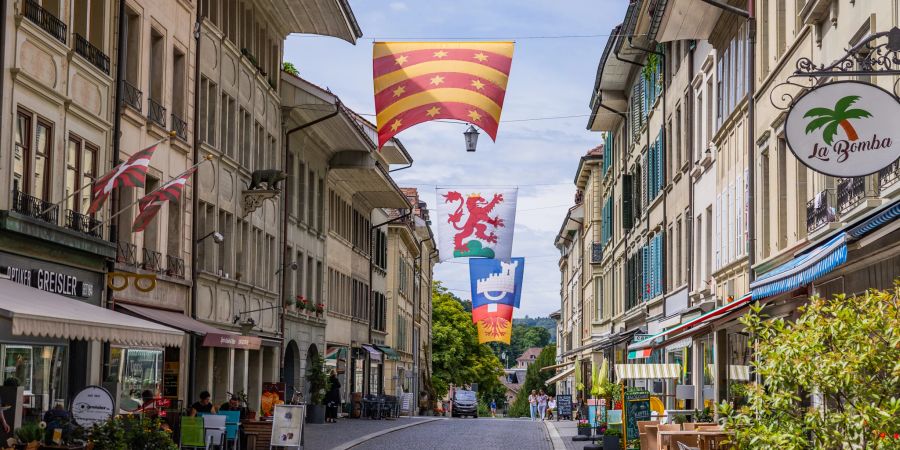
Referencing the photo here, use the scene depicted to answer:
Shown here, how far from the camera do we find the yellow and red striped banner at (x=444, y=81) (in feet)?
69.6

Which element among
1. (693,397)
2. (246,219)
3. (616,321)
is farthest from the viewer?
(616,321)

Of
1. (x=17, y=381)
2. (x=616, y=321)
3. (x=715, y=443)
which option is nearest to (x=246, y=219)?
(x=17, y=381)

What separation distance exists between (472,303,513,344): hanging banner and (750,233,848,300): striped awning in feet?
95.9

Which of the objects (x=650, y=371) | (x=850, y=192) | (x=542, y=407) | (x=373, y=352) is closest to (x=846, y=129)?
(x=850, y=192)

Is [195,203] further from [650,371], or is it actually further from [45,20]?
[650,371]

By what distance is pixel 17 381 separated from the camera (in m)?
19.3

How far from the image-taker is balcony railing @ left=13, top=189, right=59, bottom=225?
61.8ft

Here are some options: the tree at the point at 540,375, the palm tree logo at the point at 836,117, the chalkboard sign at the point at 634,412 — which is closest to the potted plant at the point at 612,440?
the chalkboard sign at the point at 634,412

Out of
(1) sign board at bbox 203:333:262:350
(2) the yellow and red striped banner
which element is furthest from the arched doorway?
(2) the yellow and red striped banner

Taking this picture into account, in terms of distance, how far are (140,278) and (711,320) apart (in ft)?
30.4

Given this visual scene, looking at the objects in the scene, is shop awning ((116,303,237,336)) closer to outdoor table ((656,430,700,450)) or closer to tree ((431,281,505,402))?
outdoor table ((656,430,700,450))

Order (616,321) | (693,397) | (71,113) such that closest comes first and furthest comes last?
(71,113), (693,397), (616,321)

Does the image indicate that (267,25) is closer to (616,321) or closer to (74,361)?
(74,361)

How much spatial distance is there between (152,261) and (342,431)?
1272cm
